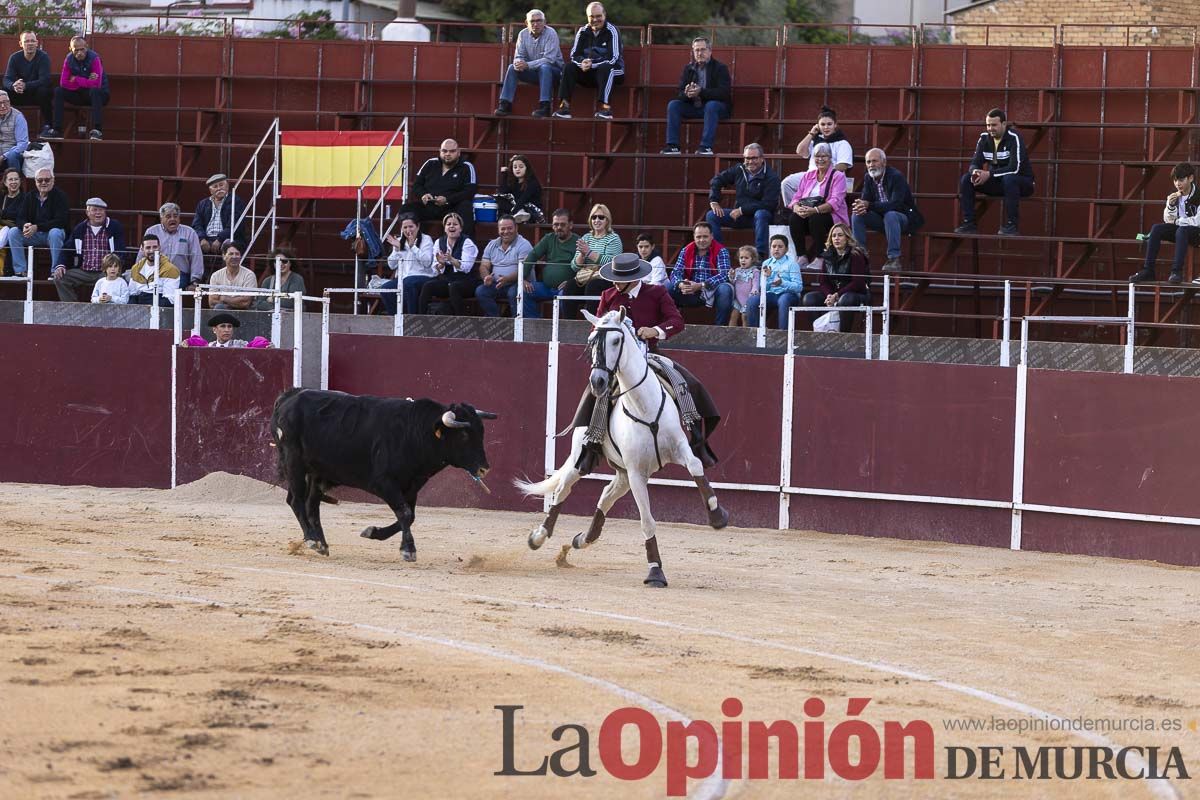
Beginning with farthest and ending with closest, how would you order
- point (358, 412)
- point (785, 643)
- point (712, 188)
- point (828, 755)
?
point (712, 188) < point (358, 412) < point (785, 643) < point (828, 755)

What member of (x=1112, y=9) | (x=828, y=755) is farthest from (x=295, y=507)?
(x=1112, y=9)

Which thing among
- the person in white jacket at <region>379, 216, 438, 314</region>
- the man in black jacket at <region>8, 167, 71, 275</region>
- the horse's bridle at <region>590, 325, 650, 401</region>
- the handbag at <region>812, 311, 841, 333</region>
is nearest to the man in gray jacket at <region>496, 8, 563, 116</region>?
the person in white jacket at <region>379, 216, 438, 314</region>

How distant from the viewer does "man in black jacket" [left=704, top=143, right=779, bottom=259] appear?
60.7 ft

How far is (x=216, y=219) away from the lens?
20453 millimetres

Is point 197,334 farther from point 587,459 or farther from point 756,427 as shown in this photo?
point 587,459

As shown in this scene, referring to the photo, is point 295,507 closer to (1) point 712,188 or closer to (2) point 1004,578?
(2) point 1004,578

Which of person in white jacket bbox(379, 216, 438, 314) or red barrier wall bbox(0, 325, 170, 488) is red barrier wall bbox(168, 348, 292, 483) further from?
person in white jacket bbox(379, 216, 438, 314)

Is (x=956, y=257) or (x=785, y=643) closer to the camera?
(x=785, y=643)

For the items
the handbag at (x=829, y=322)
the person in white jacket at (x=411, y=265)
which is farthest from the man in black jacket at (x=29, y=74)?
the handbag at (x=829, y=322)

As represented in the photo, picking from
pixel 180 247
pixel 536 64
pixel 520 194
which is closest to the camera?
pixel 180 247

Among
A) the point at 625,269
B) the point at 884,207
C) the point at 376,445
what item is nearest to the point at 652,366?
the point at 625,269

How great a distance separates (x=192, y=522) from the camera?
1474 cm

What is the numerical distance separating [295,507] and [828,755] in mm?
6408

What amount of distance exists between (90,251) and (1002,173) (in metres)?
9.78
